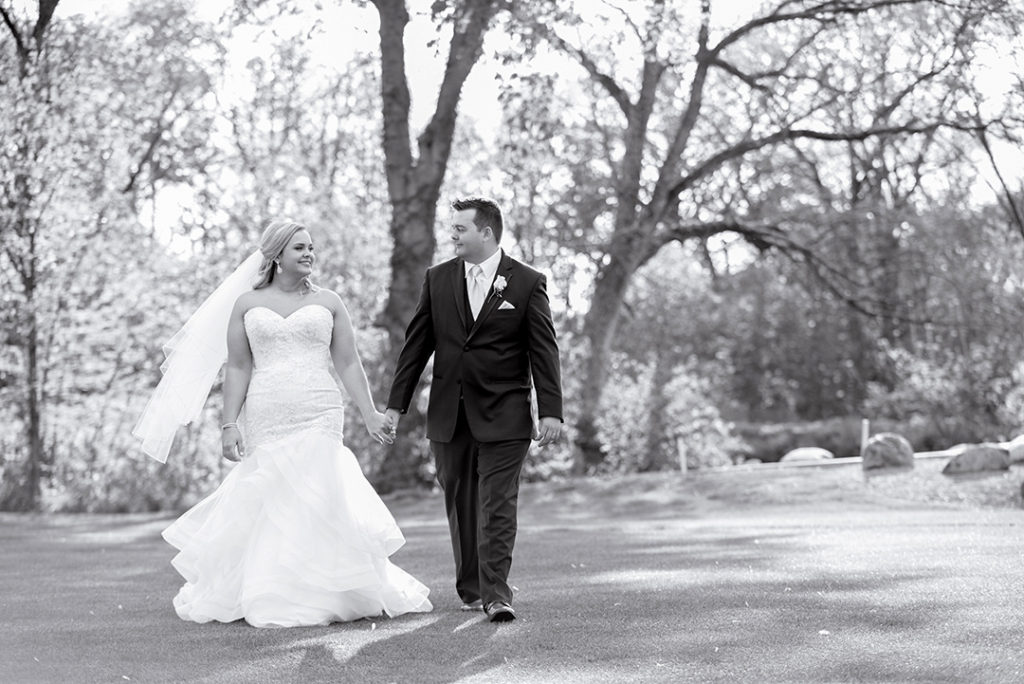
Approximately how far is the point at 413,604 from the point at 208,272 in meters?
22.0

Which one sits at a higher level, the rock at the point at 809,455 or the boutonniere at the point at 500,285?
the boutonniere at the point at 500,285

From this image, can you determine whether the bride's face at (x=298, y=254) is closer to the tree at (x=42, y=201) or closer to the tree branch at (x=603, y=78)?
the tree at (x=42, y=201)

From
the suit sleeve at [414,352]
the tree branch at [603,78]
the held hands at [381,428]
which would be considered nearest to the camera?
the held hands at [381,428]

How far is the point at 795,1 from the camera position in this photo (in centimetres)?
2480

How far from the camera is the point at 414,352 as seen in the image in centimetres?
781

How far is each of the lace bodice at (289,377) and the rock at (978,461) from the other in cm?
1417

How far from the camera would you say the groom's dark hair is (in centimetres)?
765

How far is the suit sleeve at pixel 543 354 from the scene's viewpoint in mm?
7441

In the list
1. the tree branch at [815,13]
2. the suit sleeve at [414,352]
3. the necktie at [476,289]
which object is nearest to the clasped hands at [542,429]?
the suit sleeve at [414,352]

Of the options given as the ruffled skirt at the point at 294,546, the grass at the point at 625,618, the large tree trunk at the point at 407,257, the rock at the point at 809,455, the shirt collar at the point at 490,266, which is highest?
the large tree trunk at the point at 407,257

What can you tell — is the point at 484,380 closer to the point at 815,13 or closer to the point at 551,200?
the point at 815,13

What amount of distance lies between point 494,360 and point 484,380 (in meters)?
0.12

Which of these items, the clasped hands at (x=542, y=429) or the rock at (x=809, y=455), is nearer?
the clasped hands at (x=542, y=429)

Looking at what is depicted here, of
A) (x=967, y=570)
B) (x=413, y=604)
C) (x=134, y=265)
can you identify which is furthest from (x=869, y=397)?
(x=413, y=604)
